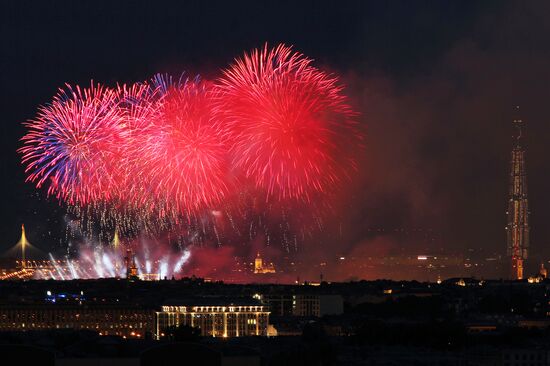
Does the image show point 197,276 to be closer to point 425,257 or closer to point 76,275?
point 76,275

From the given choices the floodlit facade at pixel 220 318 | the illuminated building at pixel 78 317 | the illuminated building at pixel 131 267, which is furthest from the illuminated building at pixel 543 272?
the floodlit facade at pixel 220 318

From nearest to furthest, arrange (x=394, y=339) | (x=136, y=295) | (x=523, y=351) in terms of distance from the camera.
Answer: (x=523, y=351) < (x=394, y=339) < (x=136, y=295)

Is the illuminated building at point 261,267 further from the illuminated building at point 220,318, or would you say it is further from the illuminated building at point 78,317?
the illuminated building at point 220,318

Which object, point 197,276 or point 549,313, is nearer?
point 549,313

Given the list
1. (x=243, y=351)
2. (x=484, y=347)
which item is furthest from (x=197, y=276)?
(x=243, y=351)

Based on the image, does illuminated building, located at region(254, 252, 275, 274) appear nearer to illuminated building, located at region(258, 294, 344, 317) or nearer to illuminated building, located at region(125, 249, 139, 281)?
illuminated building, located at region(125, 249, 139, 281)

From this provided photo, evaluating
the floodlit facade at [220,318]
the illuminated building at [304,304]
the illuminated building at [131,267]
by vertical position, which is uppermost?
the illuminated building at [131,267]

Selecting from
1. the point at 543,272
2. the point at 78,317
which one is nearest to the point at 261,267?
the point at 543,272
